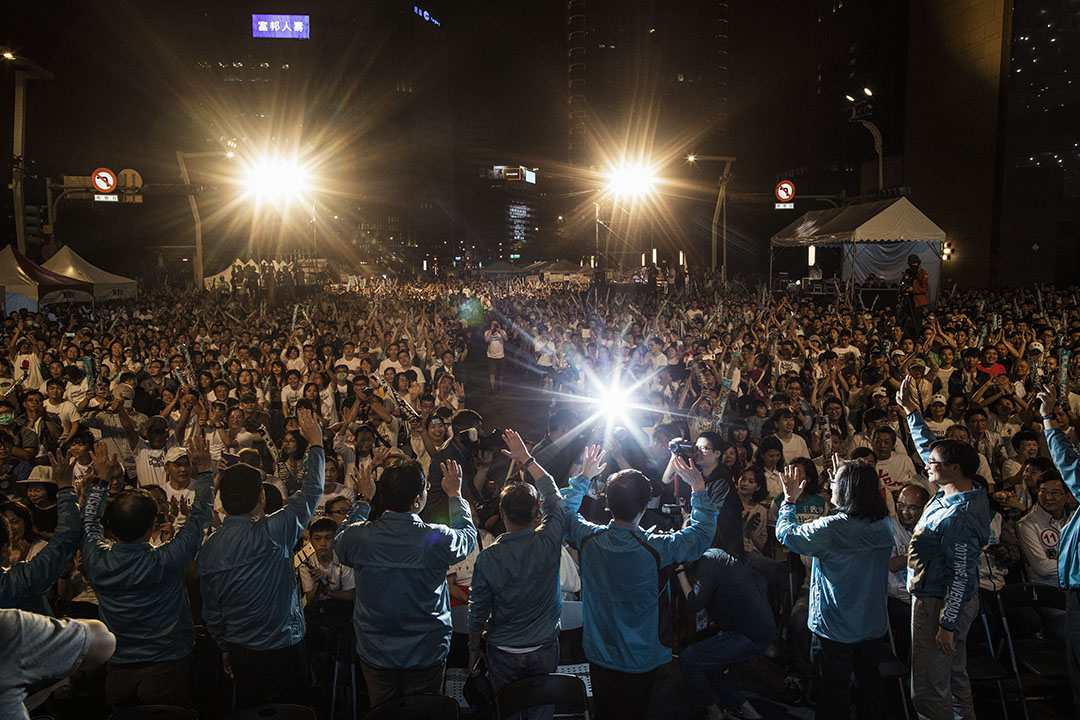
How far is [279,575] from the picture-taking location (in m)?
3.59

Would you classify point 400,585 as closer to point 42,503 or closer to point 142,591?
point 142,591

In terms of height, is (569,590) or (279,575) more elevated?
(279,575)

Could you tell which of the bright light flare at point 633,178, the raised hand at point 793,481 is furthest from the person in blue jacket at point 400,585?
the bright light flare at point 633,178

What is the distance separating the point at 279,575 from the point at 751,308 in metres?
16.1

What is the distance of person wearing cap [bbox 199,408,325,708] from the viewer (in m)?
3.50

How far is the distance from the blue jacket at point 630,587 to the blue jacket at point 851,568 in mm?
664

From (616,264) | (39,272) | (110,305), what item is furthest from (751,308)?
(616,264)

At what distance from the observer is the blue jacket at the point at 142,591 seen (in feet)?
10.9

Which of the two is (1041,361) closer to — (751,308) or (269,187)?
(751,308)

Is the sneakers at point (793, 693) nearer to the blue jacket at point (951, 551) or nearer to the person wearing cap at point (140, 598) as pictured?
the blue jacket at point (951, 551)

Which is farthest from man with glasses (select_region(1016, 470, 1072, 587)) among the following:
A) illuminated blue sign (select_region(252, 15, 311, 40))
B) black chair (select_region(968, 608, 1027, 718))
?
illuminated blue sign (select_region(252, 15, 311, 40))

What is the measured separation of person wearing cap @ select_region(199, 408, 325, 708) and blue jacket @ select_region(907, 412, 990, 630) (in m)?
3.16

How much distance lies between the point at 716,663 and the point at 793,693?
839mm

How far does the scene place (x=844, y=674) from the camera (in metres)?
3.69
